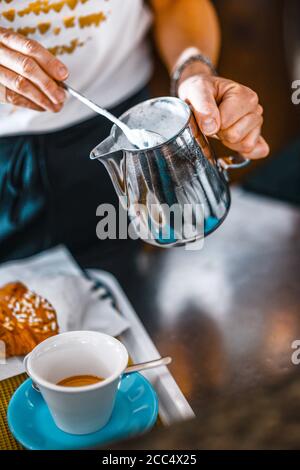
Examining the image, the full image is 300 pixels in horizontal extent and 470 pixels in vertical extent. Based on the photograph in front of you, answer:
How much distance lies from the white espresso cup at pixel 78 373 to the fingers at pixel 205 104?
26 cm

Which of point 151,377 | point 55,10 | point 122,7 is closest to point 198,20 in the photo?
point 122,7

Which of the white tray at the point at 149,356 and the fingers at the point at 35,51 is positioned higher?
the fingers at the point at 35,51

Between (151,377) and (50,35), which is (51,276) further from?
(50,35)

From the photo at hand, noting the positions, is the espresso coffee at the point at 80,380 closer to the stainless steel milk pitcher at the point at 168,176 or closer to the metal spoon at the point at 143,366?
the metal spoon at the point at 143,366

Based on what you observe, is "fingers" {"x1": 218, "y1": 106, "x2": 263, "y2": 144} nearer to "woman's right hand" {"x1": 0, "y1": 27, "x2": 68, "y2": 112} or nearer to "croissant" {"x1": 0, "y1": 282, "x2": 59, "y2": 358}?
"woman's right hand" {"x1": 0, "y1": 27, "x2": 68, "y2": 112}

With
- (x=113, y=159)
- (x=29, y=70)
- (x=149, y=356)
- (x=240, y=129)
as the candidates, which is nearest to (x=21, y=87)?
(x=29, y=70)

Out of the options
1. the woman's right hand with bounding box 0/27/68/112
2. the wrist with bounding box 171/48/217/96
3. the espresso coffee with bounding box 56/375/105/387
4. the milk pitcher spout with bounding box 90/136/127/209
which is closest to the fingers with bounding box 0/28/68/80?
the woman's right hand with bounding box 0/27/68/112

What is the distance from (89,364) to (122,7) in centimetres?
55

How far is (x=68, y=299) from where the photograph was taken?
82cm

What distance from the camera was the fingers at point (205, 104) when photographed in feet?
2.33

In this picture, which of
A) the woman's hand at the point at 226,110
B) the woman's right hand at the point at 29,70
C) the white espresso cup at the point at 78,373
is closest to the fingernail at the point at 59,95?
the woman's right hand at the point at 29,70

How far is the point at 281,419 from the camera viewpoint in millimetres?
438

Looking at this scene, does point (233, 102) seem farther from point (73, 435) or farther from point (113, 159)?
point (73, 435)

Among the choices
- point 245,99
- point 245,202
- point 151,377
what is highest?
point 245,99
